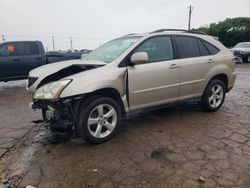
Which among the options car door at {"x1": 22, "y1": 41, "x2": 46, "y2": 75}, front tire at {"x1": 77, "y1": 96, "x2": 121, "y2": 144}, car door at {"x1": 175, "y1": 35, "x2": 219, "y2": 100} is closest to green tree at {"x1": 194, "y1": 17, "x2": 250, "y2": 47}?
car door at {"x1": 22, "y1": 41, "x2": 46, "y2": 75}

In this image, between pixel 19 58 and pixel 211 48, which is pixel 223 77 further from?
pixel 19 58

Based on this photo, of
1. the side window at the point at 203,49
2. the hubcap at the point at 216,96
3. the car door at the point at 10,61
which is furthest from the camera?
the car door at the point at 10,61

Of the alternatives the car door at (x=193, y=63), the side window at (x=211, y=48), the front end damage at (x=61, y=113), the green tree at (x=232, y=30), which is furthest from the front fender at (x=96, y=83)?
the green tree at (x=232, y=30)

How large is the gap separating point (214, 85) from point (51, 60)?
709cm

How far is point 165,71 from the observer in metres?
4.22

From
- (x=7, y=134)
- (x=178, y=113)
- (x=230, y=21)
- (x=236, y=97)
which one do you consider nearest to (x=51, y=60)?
(x=7, y=134)

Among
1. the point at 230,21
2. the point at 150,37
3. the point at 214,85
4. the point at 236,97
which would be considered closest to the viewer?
the point at 150,37

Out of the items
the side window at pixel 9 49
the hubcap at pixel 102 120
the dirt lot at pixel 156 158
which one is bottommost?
the dirt lot at pixel 156 158

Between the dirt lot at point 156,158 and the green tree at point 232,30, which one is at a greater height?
the green tree at point 232,30

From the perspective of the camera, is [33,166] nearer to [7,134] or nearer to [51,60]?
[7,134]

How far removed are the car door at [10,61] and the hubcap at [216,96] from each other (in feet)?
24.0

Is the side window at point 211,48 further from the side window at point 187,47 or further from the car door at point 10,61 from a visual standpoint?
the car door at point 10,61

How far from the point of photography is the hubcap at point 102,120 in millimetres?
3564

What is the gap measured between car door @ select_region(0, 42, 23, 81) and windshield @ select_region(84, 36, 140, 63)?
Result: 5.52 metres
